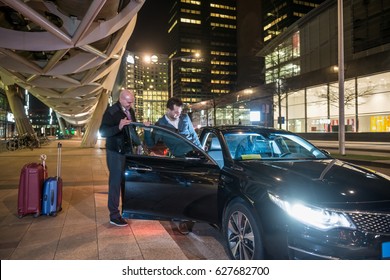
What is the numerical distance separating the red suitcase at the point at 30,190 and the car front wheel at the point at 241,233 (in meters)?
3.55

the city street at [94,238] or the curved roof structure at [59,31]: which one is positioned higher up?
the curved roof structure at [59,31]

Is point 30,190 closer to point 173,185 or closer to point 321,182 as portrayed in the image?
point 173,185

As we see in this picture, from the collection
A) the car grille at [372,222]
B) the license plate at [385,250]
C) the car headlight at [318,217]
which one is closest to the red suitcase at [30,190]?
Result: the car headlight at [318,217]

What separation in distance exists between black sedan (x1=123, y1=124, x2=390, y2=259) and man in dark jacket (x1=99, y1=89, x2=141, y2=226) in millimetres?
275

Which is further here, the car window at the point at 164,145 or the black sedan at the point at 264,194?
the car window at the point at 164,145

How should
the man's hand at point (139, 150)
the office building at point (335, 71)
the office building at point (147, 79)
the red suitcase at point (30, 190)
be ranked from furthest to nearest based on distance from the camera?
1. the office building at point (147, 79)
2. the office building at point (335, 71)
3. the red suitcase at point (30, 190)
4. the man's hand at point (139, 150)

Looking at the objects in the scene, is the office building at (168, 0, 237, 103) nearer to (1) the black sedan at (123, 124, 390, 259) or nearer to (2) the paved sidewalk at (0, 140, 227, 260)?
(2) the paved sidewalk at (0, 140, 227, 260)

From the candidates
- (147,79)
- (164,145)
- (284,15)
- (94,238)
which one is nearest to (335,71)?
(147,79)

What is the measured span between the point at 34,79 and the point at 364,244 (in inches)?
1105

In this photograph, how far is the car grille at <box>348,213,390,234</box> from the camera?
262 centimetres

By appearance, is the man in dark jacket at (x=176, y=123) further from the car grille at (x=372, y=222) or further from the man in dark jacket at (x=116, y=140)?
the car grille at (x=372, y=222)

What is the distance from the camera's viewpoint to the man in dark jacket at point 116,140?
4920mm

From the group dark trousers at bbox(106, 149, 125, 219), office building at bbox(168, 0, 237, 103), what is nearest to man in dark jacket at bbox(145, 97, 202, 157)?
dark trousers at bbox(106, 149, 125, 219)

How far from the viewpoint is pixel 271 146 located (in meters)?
4.83
